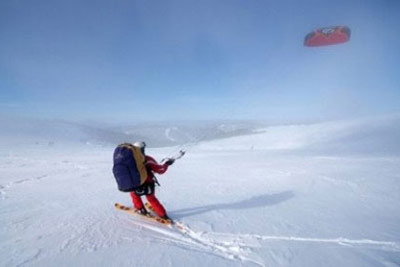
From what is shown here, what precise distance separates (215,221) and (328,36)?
20501mm

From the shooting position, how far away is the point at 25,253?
4.45m

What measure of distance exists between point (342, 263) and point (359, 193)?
5.01m

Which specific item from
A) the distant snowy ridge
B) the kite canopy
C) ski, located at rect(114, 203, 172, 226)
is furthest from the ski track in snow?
the kite canopy

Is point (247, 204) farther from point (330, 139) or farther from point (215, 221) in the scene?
point (330, 139)

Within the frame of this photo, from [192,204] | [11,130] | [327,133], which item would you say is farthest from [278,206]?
[11,130]

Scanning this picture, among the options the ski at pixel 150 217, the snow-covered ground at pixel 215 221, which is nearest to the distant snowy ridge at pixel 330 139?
the snow-covered ground at pixel 215 221

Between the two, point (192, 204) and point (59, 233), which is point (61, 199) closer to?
point (59, 233)

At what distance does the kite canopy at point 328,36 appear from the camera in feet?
70.0

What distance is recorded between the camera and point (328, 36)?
71.8 feet

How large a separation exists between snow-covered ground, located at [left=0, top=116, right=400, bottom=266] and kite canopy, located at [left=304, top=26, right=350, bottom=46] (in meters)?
12.9

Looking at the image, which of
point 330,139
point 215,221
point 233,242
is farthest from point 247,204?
point 330,139

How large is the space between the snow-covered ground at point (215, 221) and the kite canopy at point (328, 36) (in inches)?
508

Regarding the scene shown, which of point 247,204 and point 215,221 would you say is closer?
point 215,221

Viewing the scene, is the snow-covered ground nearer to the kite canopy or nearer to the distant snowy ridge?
the distant snowy ridge
